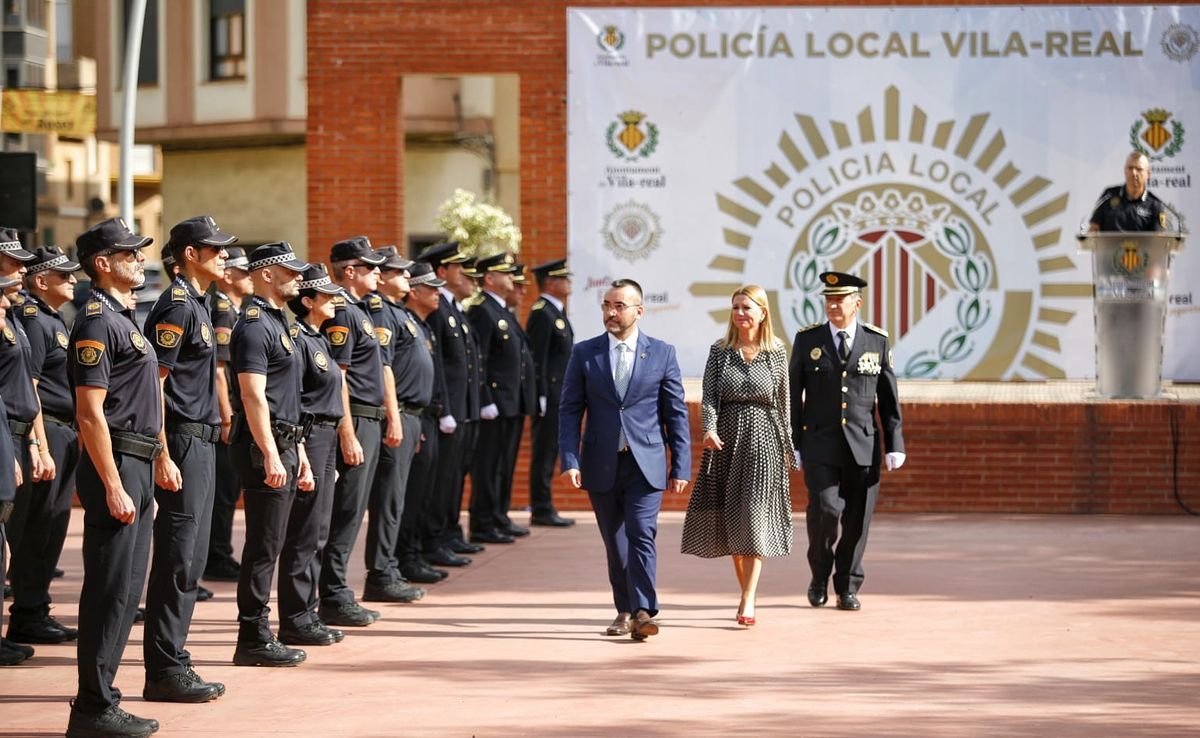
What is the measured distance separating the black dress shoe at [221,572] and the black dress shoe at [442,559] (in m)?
1.31

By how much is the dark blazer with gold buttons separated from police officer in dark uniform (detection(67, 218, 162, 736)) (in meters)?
4.70

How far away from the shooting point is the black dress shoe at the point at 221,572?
12.0 metres

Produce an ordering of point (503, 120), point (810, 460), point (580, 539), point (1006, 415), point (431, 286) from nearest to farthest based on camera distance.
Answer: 1. point (810, 460)
2. point (431, 286)
3. point (580, 539)
4. point (1006, 415)
5. point (503, 120)

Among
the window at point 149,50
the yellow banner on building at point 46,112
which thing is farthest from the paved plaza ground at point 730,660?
the window at point 149,50

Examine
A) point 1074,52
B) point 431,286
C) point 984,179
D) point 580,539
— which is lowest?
point 580,539

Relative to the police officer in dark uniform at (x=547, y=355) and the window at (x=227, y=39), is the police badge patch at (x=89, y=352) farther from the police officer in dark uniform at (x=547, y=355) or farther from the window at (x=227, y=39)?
the window at (x=227, y=39)

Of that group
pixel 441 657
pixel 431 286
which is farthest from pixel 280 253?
pixel 431 286

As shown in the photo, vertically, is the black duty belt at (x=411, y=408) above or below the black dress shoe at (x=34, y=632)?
above

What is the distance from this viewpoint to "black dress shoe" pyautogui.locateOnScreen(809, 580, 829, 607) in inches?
425

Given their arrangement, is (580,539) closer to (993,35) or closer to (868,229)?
(868,229)

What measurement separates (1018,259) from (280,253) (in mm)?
8719

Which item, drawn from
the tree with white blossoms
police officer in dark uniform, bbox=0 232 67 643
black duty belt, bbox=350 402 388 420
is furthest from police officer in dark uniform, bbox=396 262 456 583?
the tree with white blossoms

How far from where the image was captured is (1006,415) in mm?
15078

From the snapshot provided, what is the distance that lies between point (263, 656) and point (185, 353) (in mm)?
1701
